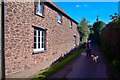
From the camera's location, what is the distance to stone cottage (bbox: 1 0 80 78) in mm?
5621

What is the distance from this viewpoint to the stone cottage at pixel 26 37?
562 centimetres

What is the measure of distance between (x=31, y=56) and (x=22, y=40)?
1.51 meters

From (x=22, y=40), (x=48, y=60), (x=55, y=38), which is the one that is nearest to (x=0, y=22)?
(x=22, y=40)

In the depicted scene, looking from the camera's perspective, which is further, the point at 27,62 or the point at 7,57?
the point at 27,62

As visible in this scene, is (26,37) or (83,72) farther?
(26,37)

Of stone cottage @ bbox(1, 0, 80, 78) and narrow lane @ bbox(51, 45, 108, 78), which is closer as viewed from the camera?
stone cottage @ bbox(1, 0, 80, 78)

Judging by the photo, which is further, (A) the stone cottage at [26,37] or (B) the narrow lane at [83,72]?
(B) the narrow lane at [83,72]

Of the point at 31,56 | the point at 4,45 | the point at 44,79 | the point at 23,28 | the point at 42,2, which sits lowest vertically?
the point at 44,79

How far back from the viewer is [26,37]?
22.6 feet

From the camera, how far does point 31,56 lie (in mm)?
7262

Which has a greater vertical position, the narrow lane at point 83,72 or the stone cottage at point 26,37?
the stone cottage at point 26,37

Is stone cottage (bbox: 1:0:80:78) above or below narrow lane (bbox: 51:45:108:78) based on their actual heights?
above

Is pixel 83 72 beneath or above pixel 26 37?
beneath

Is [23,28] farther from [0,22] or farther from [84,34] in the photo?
[84,34]
